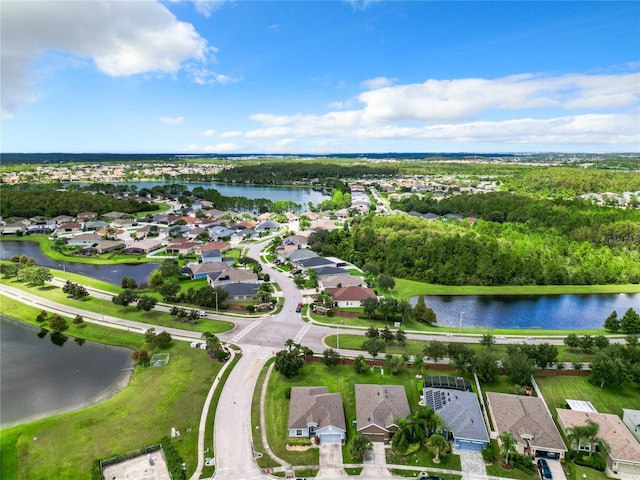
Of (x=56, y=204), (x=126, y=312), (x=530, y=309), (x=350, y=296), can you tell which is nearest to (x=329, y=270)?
(x=350, y=296)

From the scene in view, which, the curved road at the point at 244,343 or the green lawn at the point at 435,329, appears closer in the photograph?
the curved road at the point at 244,343

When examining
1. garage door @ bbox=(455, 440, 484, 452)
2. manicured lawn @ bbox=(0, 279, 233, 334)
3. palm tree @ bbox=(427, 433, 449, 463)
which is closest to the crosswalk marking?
manicured lawn @ bbox=(0, 279, 233, 334)

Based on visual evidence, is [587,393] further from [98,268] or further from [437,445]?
[98,268]

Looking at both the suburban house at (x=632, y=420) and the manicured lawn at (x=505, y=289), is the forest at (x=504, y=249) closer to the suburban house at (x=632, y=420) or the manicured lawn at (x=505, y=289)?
the manicured lawn at (x=505, y=289)

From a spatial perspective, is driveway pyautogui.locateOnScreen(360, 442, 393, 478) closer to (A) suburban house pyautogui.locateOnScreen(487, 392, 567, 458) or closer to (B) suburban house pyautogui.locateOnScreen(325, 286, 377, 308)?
(A) suburban house pyautogui.locateOnScreen(487, 392, 567, 458)

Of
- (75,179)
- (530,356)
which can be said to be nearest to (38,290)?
(530,356)

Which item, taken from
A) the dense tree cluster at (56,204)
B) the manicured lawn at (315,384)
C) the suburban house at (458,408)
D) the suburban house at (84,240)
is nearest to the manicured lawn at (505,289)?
the manicured lawn at (315,384)
